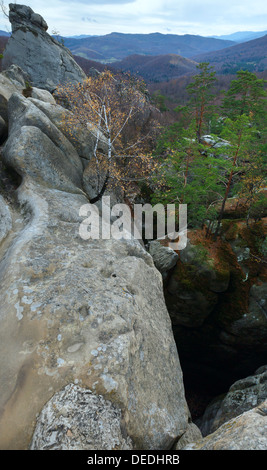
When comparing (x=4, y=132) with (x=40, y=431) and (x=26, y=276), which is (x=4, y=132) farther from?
(x=40, y=431)

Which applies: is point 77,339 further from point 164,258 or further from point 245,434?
point 164,258

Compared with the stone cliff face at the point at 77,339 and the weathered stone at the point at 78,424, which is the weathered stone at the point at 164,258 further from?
the weathered stone at the point at 78,424

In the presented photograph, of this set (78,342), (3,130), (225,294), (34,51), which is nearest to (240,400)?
(225,294)

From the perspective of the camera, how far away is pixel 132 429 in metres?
6.20

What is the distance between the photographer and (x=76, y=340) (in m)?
6.77

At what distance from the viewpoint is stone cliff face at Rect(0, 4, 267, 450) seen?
5.54 meters

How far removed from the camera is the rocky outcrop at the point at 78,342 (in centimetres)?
556

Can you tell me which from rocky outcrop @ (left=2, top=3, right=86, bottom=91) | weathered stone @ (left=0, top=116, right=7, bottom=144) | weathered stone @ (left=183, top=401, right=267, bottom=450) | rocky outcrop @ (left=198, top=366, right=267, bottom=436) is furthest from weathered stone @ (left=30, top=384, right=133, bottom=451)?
rocky outcrop @ (left=2, top=3, right=86, bottom=91)

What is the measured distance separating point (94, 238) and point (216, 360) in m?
19.3

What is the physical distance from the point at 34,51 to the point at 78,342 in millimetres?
59939

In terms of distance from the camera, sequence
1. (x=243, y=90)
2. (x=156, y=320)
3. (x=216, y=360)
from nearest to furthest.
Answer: (x=156, y=320), (x=216, y=360), (x=243, y=90)

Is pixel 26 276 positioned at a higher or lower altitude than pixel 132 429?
higher

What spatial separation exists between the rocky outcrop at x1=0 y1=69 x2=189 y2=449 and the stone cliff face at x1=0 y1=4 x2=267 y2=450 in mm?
25
